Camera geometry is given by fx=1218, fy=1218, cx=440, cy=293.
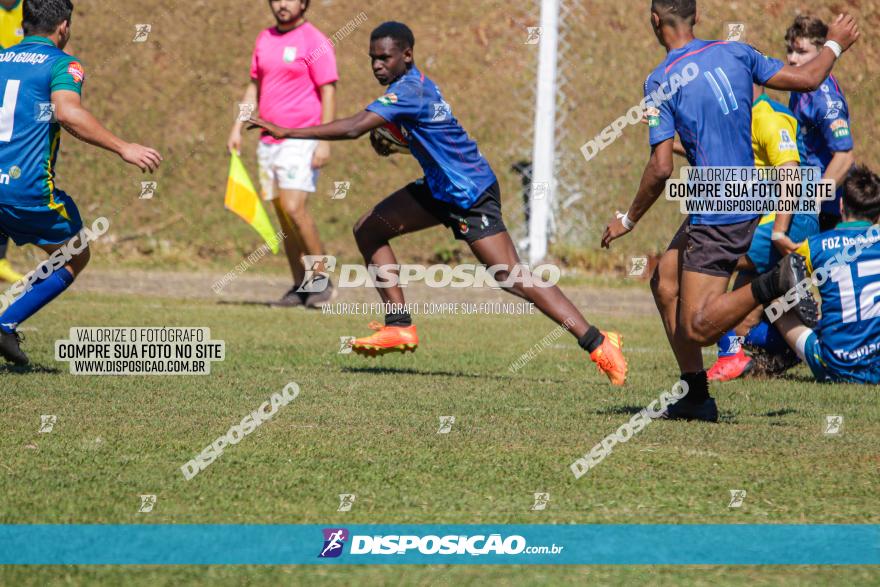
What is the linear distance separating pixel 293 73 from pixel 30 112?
4.45 metres

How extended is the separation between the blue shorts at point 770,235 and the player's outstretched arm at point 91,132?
13.2ft

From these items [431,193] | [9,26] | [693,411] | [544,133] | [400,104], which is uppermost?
[9,26]

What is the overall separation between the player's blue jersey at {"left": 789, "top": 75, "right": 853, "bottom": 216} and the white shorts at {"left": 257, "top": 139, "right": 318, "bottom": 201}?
4.53 metres

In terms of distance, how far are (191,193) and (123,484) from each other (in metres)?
11.0

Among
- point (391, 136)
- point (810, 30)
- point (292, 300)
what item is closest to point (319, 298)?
point (292, 300)

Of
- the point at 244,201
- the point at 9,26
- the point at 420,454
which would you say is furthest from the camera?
the point at 244,201

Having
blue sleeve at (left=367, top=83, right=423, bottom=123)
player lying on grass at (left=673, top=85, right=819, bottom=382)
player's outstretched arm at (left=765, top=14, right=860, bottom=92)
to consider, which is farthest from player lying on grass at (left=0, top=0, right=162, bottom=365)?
player lying on grass at (left=673, top=85, right=819, bottom=382)

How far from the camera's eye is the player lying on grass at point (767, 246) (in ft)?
25.9

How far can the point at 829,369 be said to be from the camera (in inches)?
312

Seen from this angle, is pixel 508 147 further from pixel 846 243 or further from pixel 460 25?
pixel 846 243

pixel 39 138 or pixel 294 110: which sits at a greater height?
pixel 39 138

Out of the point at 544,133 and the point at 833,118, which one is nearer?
the point at 833,118

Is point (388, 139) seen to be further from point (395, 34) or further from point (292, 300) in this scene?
point (292, 300)

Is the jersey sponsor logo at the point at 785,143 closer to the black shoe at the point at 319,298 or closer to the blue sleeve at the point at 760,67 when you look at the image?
the blue sleeve at the point at 760,67
